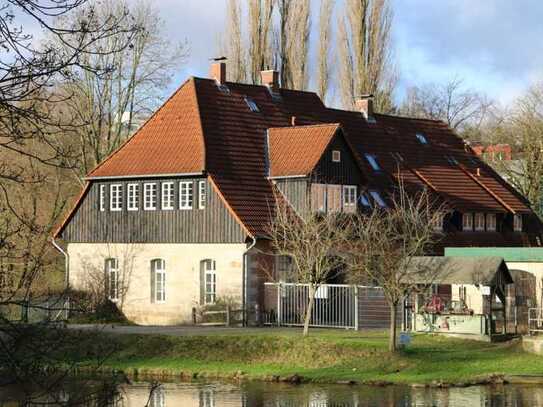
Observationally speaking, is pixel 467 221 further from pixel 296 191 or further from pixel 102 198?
pixel 102 198

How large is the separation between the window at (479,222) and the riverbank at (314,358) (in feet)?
50.1

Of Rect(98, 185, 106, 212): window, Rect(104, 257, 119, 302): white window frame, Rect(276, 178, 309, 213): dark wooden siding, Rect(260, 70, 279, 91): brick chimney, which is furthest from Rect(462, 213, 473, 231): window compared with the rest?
Rect(98, 185, 106, 212): window

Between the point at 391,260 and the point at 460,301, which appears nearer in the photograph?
the point at 391,260

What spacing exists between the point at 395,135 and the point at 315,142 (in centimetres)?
1054

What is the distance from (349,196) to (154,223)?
7.03 metres

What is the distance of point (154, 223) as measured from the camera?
3969cm

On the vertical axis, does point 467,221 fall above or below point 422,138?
below

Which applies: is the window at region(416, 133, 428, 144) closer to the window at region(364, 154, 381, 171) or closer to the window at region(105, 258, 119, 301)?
the window at region(364, 154, 381, 171)

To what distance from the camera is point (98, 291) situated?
40188mm

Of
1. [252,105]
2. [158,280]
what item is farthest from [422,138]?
[158,280]

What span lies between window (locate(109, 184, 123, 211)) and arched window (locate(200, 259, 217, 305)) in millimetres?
4827

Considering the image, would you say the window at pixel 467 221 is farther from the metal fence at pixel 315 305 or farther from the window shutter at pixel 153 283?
the window shutter at pixel 153 283

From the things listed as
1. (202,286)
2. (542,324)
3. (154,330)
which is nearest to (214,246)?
(202,286)

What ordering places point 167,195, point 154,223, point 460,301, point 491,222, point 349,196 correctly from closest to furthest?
point 460,301, point 167,195, point 154,223, point 349,196, point 491,222
